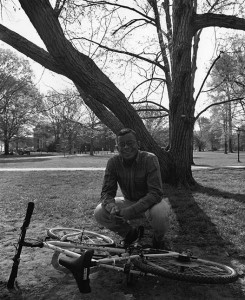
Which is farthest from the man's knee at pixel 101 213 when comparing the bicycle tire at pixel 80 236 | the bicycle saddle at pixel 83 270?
the bicycle saddle at pixel 83 270

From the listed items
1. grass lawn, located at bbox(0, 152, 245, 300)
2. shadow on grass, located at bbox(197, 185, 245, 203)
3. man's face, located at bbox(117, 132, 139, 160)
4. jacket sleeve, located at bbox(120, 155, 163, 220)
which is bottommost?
grass lawn, located at bbox(0, 152, 245, 300)

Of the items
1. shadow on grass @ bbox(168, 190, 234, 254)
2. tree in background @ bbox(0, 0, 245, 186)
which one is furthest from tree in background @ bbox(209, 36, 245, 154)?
shadow on grass @ bbox(168, 190, 234, 254)

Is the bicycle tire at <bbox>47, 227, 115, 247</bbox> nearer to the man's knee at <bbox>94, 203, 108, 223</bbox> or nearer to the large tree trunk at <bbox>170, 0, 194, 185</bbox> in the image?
the man's knee at <bbox>94, 203, 108, 223</bbox>

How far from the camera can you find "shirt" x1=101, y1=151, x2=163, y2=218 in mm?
3730

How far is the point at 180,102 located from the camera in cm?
940

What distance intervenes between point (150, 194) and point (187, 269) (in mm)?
904

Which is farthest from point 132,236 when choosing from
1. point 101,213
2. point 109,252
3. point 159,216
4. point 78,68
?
point 78,68

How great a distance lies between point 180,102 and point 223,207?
3498mm

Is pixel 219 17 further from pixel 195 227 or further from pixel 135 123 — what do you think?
pixel 195 227

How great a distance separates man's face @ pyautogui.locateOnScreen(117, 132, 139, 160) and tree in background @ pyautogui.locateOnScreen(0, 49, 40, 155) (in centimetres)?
4018

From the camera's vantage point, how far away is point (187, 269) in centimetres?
314

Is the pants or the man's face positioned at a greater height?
the man's face

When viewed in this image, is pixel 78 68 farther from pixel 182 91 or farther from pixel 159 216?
pixel 159 216

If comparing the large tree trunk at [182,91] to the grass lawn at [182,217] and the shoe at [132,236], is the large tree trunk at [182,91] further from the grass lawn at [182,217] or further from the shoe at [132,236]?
the shoe at [132,236]
